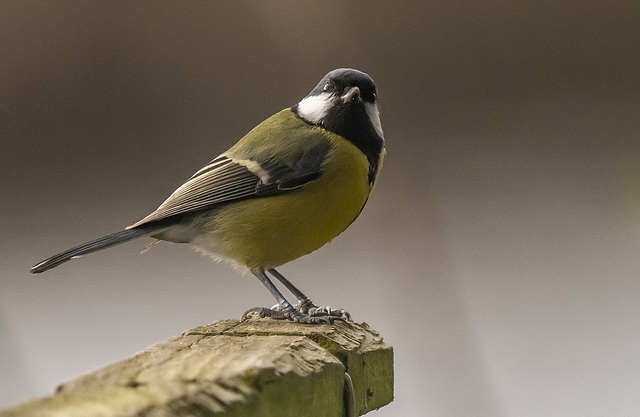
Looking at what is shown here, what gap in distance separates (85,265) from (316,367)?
140cm

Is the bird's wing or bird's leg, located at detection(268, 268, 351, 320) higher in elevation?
the bird's wing

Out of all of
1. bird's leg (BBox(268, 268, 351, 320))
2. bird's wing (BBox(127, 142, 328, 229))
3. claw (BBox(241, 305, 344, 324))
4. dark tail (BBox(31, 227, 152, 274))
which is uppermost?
bird's wing (BBox(127, 142, 328, 229))

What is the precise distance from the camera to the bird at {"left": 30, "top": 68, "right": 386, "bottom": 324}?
1.42m

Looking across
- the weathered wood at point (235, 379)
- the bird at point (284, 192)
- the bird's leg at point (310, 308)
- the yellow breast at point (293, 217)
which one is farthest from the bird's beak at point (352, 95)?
the weathered wood at point (235, 379)

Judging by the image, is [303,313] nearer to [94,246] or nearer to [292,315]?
[292,315]

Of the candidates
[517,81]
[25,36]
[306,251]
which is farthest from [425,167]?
[25,36]

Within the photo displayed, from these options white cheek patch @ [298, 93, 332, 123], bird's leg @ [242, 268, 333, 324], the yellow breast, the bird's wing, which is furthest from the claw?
white cheek patch @ [298, 93, 332, 123]

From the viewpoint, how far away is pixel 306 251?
145 centimetres

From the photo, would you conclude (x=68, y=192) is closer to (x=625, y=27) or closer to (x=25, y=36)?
(x=25, y=36)

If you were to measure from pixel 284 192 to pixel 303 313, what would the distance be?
260 millimetres

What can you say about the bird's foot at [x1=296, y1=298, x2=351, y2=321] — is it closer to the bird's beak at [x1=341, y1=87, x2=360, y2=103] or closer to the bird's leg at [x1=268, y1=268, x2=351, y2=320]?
the bird's leg at [x1=268, y1=268, x2=351, y2=320]

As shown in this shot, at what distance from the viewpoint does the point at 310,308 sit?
1415 millimetres

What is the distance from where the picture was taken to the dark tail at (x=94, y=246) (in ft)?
4.32

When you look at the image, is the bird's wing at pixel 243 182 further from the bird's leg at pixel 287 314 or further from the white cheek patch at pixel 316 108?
the bird's leg at pixel 287 314
